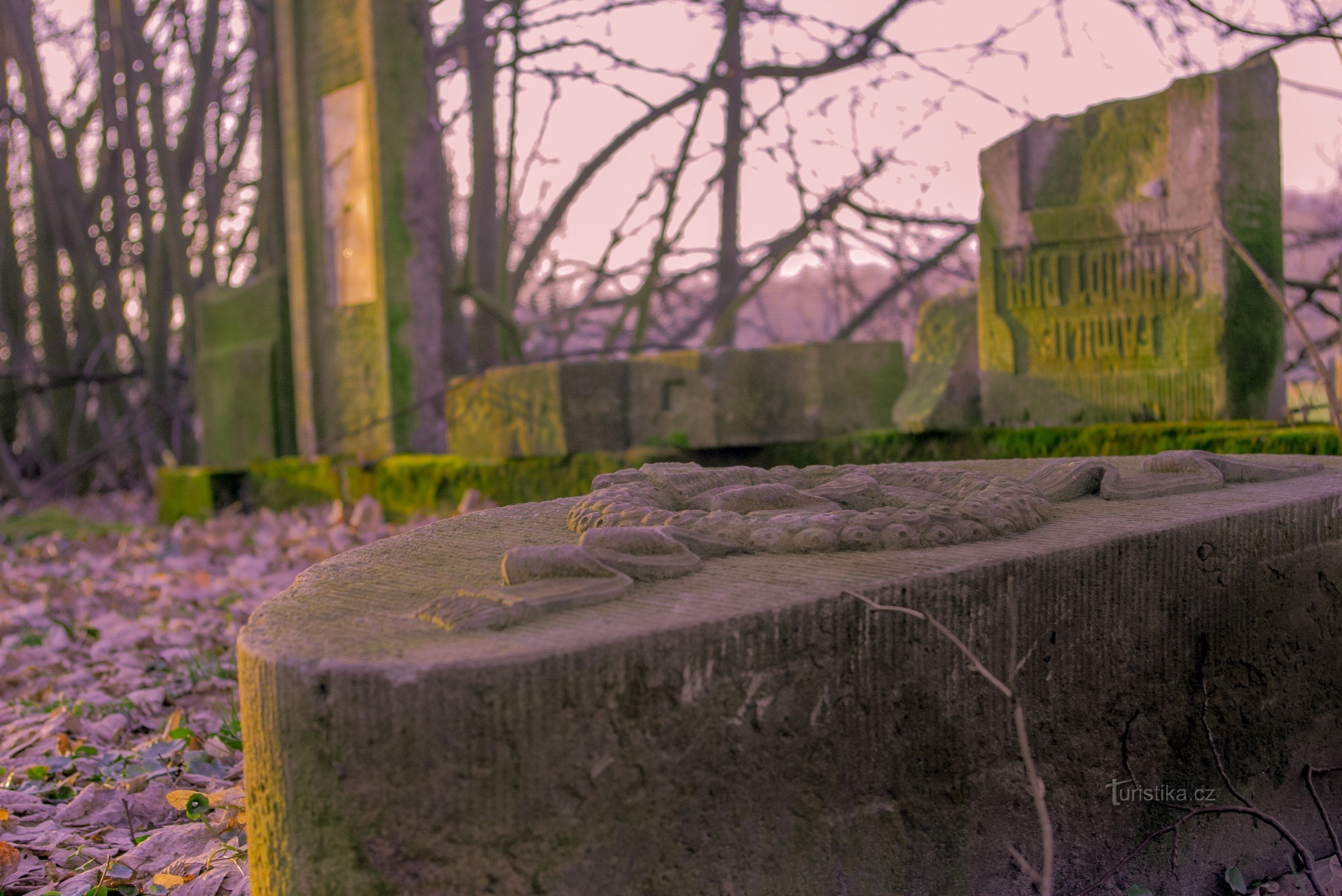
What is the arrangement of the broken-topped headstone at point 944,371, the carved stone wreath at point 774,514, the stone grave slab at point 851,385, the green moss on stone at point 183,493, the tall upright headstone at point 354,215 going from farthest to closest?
the green moss on stone at point 183,493 → the tall upright headstone at point 354,215 → the stone grave slab at point 851,385 → the broken-topped headstone at point 944,371 → the carved stone wreath at point 774,514

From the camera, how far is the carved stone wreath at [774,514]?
131cm

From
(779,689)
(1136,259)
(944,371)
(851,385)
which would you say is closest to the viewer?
(779,689)

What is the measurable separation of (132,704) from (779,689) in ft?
6.27

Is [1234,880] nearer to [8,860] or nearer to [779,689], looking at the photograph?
[779,689]

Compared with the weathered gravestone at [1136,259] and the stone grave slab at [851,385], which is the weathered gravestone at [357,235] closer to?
the stone grave slab at [851,385]

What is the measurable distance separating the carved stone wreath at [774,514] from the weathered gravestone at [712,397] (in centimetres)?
216

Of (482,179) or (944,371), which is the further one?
(482,179)

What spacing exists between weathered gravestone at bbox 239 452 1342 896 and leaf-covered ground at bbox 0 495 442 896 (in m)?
0.50

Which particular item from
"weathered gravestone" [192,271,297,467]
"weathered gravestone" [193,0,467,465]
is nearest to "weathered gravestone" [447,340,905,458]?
"weathered gravestone" [193,0,467,465]

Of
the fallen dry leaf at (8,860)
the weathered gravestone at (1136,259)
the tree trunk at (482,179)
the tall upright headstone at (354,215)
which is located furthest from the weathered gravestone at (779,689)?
the tree trunk at (482,179)

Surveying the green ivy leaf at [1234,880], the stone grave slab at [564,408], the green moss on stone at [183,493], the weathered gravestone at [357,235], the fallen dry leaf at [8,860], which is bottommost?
the green ivy leaf at [1234,880]

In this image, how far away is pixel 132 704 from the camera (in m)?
2.51

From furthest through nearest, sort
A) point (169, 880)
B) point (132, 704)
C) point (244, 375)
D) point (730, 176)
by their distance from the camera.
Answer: point (730, 176), point (244, 375), point (132, 704), point (169, 880)

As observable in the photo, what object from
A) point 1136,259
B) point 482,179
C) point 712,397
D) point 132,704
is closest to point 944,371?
point 1136,259
